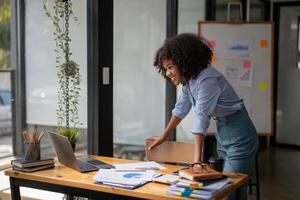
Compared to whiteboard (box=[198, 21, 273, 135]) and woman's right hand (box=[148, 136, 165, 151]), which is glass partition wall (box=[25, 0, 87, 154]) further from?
whiteboard (box=[198, 21, 273, 135])

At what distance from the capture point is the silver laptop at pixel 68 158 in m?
2.25

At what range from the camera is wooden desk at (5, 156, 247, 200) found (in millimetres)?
1922

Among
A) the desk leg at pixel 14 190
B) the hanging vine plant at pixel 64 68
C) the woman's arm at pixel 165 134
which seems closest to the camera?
the desk leg at pixel 14 190

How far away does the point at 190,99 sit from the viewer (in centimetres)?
261

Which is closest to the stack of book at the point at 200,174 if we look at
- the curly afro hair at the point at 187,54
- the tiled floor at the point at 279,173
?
the curly afro hair at the point at 187,54

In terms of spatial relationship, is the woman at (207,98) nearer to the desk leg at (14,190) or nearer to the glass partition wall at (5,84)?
the desk leg at (14,190)

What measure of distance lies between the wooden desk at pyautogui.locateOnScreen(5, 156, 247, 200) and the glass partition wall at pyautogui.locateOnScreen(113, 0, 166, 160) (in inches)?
55.2

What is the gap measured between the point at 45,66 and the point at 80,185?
4.74ft

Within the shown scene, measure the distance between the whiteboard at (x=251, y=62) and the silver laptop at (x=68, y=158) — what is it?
2729 millimetres

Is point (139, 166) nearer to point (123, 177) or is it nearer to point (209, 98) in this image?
point (123, 177)

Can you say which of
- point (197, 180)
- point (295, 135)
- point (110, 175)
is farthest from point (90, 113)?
point (295, 135)

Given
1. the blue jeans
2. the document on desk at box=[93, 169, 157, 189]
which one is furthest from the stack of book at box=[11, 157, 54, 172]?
the blue jeans

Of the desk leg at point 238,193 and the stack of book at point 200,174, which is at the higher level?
the stack of book at point 200,174

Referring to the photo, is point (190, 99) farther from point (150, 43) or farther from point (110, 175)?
point (150, 43)
